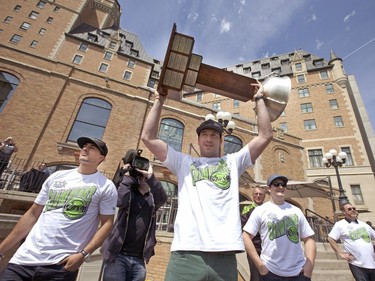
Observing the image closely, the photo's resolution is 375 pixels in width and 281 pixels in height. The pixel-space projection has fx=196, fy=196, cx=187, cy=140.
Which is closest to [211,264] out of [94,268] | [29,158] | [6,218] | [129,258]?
[129,258]

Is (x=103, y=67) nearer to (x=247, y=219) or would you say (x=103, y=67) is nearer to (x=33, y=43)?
(x=33, y=43)

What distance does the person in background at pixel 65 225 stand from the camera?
1758 millimetres

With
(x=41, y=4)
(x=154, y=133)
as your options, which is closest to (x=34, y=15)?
(x=41, y=4)

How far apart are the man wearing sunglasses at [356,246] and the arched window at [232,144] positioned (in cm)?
1216

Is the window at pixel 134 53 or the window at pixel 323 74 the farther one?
the window at pixel 323 74

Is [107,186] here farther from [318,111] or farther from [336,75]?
[336,75]

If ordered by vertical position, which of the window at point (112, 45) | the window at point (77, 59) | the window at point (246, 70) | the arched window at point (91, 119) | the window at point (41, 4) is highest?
the window at point (246, 70)

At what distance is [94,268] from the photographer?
12.1 feet

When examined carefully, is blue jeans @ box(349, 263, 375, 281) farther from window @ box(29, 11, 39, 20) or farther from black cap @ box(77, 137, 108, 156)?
window @ box(29, 11, 39, 20)

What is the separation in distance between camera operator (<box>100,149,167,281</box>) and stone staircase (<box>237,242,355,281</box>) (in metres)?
2.84

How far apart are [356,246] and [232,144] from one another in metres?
12.9

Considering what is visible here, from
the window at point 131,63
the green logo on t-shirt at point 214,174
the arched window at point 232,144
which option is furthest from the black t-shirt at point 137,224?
the window at point 131,63

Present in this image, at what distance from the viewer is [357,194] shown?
20.2 meters

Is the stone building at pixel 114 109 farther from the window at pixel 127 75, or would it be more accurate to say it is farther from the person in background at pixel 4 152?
the person in background at pixel 4 152
